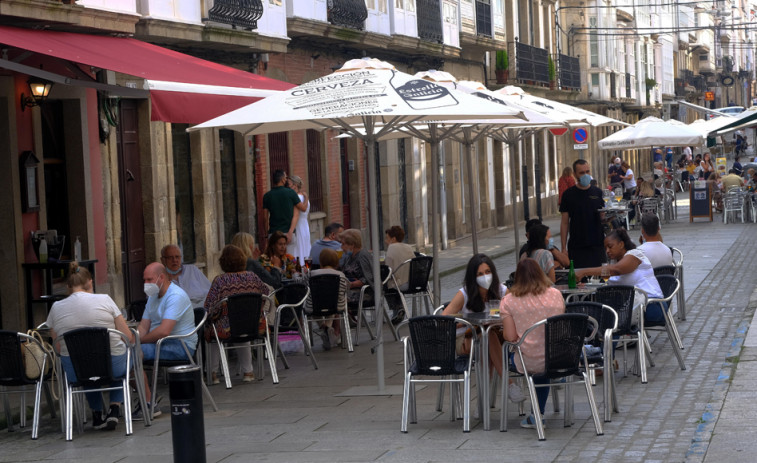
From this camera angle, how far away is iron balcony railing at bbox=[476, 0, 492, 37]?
32844mm

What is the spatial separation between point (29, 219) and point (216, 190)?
5244 mm

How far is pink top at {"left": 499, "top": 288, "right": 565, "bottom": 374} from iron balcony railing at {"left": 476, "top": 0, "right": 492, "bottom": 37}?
2433cm

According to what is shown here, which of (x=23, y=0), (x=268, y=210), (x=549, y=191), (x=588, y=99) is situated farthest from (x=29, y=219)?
(x=588, y=99)

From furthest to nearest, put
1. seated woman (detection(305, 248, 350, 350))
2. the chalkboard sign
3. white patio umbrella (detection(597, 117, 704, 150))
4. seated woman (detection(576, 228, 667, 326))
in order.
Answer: the chalkboard sign
white patio umbrella (detection(597, 117, 704, 150))
seated woman (detection(305, 248, 350, 350))
seated woman (detection(576, 228, 667, 326))

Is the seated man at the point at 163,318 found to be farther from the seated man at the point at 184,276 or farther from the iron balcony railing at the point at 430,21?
the iron balcony railing at the point at 430,21

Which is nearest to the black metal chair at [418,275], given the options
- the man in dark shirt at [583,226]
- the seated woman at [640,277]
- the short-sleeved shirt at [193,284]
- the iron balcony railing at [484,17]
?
the man in dark shirt at [583,226]

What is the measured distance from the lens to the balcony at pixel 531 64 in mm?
37156

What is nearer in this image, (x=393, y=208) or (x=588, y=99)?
(x=393, y=208)

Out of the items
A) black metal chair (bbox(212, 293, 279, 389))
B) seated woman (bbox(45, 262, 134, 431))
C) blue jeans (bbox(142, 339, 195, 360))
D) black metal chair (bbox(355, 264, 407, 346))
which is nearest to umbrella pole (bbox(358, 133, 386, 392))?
black metal chair (bbox(212, 293, 279, 389))

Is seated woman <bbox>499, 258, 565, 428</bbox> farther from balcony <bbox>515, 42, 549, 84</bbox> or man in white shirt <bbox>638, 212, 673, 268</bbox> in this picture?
balcony <bbox>515, 42, 549, 84</bbox>

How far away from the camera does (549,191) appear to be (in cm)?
4312

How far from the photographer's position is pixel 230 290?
11.5 m

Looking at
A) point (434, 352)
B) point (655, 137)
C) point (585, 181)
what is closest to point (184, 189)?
point (585, 181)

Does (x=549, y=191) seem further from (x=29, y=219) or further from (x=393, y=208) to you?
(x=29, y=219)
